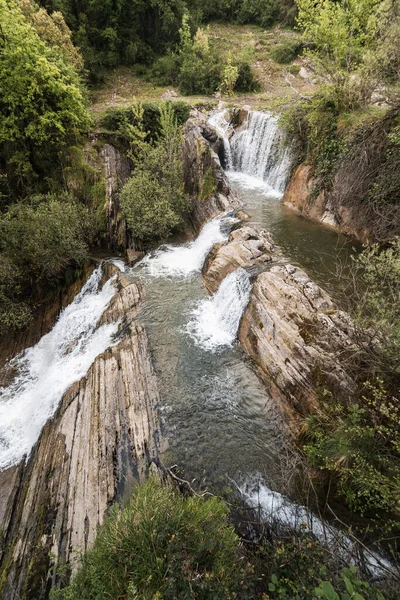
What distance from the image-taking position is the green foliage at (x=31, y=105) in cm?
1140

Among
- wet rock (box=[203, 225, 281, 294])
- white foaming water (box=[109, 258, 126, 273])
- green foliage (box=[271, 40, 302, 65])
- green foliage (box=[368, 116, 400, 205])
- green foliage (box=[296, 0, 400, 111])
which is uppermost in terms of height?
green foliage (box=[271, 40, 302, 65])

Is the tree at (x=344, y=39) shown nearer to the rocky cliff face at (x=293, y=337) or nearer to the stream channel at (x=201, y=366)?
the stream channel at (x=201, y=366)

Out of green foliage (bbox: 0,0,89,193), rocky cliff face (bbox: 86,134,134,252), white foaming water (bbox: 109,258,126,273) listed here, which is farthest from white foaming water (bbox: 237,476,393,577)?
green foliage (bbox: 0,0,89,193)

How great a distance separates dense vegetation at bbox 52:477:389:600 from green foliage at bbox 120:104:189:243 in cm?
1141

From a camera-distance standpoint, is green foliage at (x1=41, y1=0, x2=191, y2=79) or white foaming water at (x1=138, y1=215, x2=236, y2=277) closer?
white foaming water at (x1=138, y1=215, x2=236, y2=277)

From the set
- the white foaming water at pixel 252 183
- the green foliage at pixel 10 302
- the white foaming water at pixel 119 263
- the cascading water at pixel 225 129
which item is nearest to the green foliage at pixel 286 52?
the cascading water at pixel 225 129

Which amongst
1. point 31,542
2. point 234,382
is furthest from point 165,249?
point 31,542

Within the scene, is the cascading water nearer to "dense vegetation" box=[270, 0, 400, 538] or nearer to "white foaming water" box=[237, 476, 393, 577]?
"dense vegetation" box=[270, 0, 400, 538]

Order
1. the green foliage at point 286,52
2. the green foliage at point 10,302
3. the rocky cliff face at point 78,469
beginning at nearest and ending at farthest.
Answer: the rocky cliff face at point 78,469, the green foliage at point 10,302, the green foliage at point 286,52

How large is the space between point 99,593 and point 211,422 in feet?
12.8

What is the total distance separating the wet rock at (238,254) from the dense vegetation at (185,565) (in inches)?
299

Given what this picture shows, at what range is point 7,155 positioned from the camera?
14344 millimetres

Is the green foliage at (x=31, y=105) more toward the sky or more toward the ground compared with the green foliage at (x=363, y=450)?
more toward the sky

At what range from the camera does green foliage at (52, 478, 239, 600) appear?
117 inches
